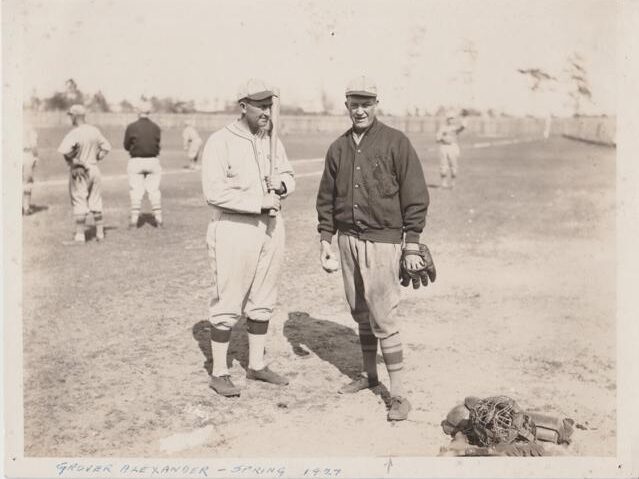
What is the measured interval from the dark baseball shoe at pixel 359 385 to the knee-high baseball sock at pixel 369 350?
37 mm

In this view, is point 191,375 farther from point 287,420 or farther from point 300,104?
point 300,104

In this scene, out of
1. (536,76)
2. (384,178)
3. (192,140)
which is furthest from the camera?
(192,140)

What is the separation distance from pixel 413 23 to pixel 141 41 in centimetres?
368

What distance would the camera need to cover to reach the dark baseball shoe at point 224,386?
4.98 m

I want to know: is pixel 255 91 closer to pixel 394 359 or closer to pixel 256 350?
pixel 256 350

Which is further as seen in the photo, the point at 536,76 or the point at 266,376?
the point at 536,76

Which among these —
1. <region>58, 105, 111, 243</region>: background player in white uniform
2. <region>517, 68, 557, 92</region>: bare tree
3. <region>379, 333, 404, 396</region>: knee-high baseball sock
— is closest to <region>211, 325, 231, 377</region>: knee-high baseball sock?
<region>379, 333, 404, 396</region>: knee-high baseball sock

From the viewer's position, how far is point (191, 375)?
5340 millimetres

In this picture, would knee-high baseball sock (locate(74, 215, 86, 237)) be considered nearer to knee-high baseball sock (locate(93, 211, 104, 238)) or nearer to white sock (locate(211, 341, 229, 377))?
knee-high baseball sock (locate(93, 211, 104, 238))

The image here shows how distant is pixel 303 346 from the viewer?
596cm

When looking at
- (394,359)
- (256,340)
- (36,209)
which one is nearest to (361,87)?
(394,359)

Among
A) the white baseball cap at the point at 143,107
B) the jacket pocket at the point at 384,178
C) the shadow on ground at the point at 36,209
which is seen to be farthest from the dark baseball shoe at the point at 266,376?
the shadow on ground at the point at 36,209

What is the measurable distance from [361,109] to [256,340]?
1.83 meters

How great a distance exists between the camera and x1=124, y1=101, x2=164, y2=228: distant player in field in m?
10.9
